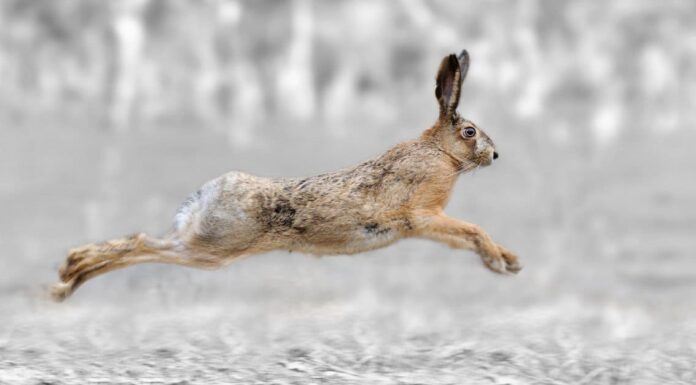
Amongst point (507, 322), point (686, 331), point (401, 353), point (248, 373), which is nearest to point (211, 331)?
point (248, 373)

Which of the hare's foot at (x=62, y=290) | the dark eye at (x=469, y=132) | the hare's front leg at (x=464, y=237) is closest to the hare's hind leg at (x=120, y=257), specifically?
the hare's foot at (x=62, y=290)

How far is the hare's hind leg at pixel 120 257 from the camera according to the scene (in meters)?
3.33

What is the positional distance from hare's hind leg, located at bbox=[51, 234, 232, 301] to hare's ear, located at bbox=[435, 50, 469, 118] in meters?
1.20

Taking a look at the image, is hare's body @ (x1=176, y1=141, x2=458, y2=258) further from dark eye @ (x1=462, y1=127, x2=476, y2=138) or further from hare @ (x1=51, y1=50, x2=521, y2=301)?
dark eye @ (x1=462, y1=127, x2=476, y2=138)

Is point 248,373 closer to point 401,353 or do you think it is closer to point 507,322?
point 401,353

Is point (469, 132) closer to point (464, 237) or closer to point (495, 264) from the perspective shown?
point (464, 237)

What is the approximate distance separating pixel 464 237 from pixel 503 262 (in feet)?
0.67

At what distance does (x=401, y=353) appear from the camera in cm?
405

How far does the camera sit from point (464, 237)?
3.38 meters

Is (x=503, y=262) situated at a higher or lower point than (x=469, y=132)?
lower

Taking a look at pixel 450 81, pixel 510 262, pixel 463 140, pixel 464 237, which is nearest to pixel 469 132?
pixel 463 140

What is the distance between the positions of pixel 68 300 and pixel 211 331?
80cm

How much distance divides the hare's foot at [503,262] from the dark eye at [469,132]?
567 millimetres

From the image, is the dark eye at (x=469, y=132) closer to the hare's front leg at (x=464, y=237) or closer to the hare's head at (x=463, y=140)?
the hare's head at (x=463, y=140)
